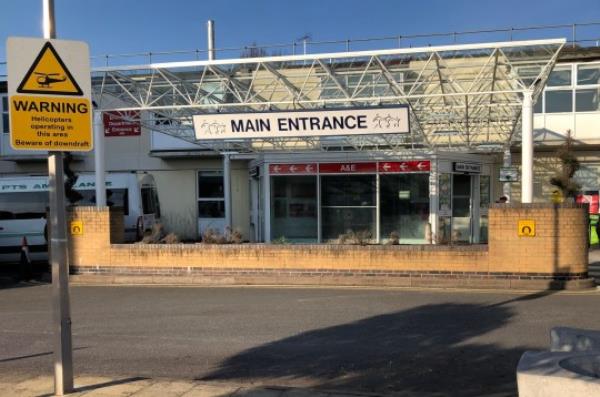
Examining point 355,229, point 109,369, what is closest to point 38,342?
point 109,369

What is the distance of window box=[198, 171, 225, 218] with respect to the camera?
80.0 ft

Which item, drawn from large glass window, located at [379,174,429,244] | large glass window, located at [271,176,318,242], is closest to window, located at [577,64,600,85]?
large glass window, located at [379,174,429,244]

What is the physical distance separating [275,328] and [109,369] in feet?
8.25

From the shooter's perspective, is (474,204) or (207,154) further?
(207,154)

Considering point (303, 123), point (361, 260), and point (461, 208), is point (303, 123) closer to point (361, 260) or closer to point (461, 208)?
point (361, 260)

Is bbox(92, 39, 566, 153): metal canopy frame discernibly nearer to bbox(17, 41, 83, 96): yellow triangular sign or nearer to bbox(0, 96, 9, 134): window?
bbox(0, 96, 9, 134): window

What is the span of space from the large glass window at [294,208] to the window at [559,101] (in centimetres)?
853

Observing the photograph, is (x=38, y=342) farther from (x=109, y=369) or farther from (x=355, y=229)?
(x=355, y=229)

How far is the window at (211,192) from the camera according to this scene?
80.0ft

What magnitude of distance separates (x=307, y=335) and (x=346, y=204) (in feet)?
38.7

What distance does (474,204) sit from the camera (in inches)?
771

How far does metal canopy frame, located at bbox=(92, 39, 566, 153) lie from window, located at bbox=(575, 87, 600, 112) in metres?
2.90

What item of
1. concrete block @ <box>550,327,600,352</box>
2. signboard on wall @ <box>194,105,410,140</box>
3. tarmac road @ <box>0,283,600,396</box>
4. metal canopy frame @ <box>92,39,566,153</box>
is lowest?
tarmac road @ <box>0,283,600,396</box>

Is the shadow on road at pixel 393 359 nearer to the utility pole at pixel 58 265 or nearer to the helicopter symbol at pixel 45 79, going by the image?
the utility pole at pixel 58 265
